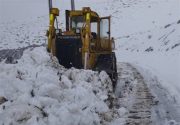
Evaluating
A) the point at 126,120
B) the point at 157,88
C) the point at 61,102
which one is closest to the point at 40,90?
the point at 61,102

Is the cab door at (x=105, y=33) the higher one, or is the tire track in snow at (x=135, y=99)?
the cab door at (x=105, y=33)

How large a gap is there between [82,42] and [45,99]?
5808mm

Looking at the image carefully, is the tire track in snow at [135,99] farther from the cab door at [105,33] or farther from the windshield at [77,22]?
the windshield at [77,22]

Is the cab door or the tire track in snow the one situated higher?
the cab door

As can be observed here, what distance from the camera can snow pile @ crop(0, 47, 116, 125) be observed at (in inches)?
303

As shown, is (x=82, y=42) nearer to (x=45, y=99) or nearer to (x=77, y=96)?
(x=77, y=96)

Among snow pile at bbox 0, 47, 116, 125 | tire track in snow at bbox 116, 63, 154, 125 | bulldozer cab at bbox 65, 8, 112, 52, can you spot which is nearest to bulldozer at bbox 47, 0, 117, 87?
bulldozer cab at bbox 65, 8, 112, 52

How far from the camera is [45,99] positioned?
836cm

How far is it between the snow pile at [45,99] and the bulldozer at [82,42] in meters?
2.83

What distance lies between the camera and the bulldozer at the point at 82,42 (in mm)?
14055

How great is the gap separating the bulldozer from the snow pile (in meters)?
2.83

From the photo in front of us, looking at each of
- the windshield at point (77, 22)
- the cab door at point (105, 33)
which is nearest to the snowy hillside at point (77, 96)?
the cab door at point (105, 33)

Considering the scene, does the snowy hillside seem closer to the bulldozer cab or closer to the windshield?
the bulldozer cab

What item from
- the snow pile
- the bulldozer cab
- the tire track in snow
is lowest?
the tire track in snow
